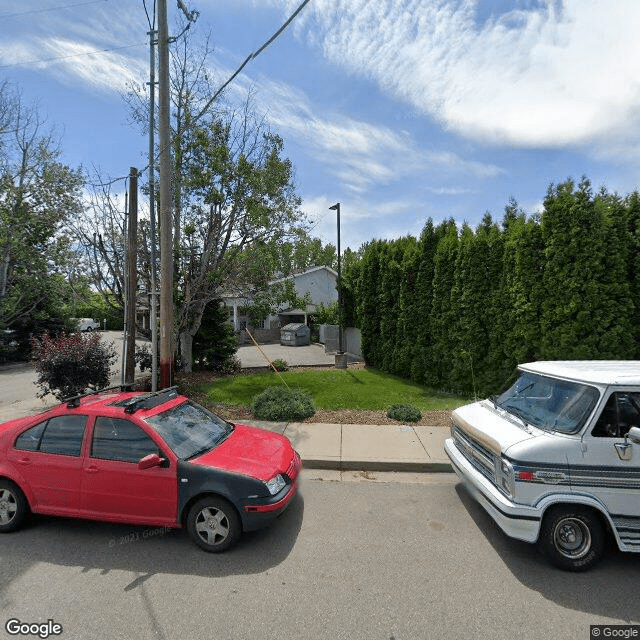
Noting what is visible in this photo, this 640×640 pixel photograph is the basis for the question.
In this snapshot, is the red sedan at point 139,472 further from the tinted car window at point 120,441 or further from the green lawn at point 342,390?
the green lawn at point 342,390

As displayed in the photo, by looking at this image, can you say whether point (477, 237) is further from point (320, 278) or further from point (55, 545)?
point (320, 278)

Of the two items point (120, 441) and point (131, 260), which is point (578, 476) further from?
point (131, 260)

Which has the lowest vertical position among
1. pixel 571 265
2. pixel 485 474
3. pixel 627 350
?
pixel 485 474

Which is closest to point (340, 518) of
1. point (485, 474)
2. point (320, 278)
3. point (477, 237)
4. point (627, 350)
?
point (485, 474)

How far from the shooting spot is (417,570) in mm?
3588

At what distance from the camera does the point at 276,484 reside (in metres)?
4.09

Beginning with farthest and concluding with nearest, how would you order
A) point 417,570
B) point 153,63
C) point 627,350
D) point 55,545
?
point 153,63
point 627,350
point 55,545
point 417,570

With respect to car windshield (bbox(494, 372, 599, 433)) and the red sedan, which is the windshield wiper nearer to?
car windshield (bbox(494, 372, 599, 433))

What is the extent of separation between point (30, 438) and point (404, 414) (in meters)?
6.21

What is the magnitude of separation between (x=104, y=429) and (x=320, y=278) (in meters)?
34.2

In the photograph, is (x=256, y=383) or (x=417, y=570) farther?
(x=256, y=383)

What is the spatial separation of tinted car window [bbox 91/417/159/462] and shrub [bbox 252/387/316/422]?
437 cm

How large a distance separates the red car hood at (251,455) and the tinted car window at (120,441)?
1.76 feet

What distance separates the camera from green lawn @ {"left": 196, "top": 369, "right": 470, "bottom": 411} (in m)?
9.62
